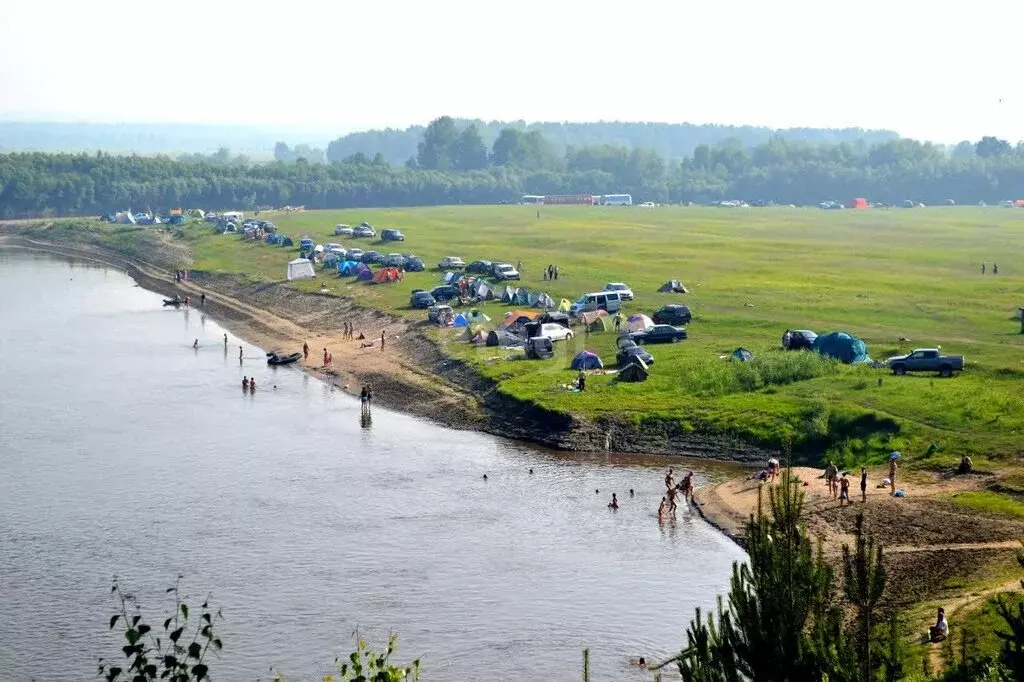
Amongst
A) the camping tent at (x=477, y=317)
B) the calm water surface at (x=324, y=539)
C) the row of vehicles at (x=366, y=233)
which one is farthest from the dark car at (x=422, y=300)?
the row of vehicles at (x=366, y=233)

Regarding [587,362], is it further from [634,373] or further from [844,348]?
[844,348]

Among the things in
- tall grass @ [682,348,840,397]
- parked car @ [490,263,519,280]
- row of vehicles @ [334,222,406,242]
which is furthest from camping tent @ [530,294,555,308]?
row of vehicles @ [334,222,406,242]

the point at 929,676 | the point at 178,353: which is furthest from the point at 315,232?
the point at 929,676

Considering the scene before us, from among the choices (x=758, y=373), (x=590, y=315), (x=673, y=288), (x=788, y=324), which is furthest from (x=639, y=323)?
(x=673, y=288)

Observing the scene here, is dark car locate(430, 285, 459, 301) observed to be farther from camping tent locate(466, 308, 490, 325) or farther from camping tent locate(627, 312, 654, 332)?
camping tent locate(627, 312, 654, 332)

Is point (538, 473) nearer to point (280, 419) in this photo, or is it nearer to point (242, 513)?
point (242, 513)
